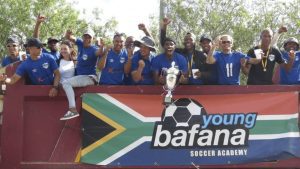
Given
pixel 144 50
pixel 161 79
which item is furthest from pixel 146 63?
pixel 161 79

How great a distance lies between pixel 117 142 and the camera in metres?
5.19

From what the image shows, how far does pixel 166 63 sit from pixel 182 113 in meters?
0.72

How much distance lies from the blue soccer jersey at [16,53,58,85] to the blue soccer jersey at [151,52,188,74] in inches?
46.5

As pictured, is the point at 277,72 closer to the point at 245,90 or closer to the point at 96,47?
the point at 245,90

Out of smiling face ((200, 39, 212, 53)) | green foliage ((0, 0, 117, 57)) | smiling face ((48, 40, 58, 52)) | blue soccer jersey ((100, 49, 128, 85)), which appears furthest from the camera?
green foliage ((0, 0, 117, 57))

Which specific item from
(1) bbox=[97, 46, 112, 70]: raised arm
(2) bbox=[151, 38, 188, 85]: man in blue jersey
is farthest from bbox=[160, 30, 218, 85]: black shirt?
(1) bbox=[97, 46, 112, 70]: raised arm

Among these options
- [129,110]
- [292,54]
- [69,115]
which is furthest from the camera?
[292,54]

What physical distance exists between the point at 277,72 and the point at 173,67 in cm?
185

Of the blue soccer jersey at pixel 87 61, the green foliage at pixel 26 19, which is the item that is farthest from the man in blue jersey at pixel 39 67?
the green foliage at pixel 26 19

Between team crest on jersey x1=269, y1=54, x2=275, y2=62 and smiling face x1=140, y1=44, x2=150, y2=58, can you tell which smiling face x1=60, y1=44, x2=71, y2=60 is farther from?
team crest on jersey x1=269, y1=54, x2=275, y2=62

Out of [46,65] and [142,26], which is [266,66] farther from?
[46,65]

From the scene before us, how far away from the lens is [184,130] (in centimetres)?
524

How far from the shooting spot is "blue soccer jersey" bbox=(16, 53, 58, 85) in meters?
5.26

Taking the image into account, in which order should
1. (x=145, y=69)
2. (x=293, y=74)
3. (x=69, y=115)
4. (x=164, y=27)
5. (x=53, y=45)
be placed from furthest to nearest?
(x=53, y=45) → (x=164, y=27) → (x=293, y=74) → (x=145, y=69) → (x=69, y=115)
